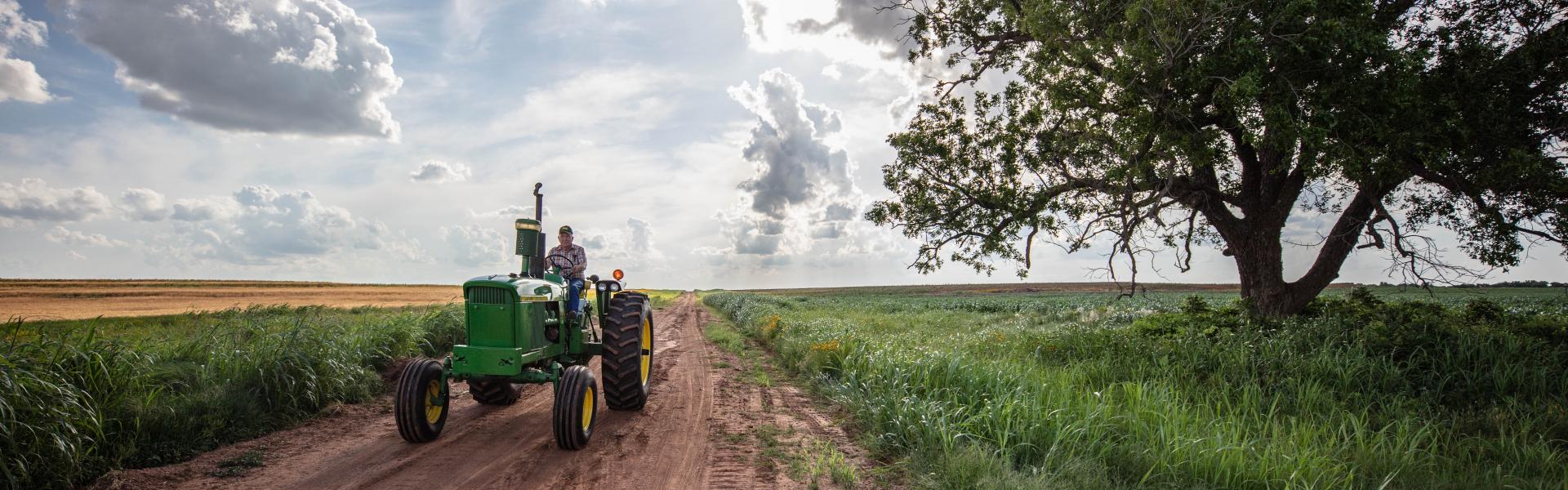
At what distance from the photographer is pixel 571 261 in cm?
775

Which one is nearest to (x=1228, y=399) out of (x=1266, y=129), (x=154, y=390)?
(x=1266, y=129)

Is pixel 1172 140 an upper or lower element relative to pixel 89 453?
upper

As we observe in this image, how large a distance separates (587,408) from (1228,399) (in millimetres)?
6770

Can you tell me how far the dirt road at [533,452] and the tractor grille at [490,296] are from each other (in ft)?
4.10

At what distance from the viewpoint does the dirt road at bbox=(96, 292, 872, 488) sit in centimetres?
473

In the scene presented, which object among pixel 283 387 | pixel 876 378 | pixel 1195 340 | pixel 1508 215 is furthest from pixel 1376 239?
pixel 283 387

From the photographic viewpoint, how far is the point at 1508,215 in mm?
9164

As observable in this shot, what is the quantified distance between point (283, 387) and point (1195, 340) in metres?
12.0

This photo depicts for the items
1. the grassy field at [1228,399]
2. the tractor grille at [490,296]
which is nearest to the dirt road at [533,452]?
the grassy field at [1228,399]

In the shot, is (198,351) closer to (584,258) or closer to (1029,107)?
(584,258)

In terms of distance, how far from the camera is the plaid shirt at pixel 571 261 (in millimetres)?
7699

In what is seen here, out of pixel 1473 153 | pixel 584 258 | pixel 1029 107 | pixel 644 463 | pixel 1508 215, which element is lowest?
pixel 644 463

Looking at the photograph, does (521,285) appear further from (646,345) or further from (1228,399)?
(1228,399)

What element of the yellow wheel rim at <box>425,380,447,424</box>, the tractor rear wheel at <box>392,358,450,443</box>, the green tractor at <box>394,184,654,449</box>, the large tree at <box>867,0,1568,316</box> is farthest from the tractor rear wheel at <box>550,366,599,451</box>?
the large tree at <box>867,0,1568,316</box>
